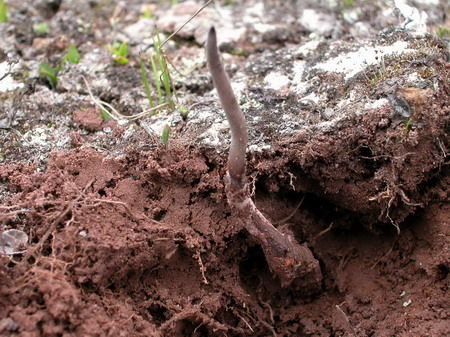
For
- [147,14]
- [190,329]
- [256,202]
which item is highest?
[147,14]

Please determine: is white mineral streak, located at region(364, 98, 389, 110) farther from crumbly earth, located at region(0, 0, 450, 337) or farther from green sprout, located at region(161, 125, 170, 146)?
green sprout, located at region(161, 125, 170, 146)

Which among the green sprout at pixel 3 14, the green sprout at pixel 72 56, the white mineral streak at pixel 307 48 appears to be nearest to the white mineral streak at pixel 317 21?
the white mineral streak at pixel 307 48

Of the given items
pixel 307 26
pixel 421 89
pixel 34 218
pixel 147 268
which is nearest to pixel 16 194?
pixel 34 218

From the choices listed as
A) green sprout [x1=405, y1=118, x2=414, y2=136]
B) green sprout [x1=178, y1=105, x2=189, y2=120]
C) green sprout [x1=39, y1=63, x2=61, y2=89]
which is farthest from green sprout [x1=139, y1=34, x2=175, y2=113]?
green sprout [x1=405, y1=118, x2=414, y2=136]

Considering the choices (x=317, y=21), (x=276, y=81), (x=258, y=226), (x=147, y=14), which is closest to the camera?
(x=258, y=226)

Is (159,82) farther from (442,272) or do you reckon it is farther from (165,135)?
(442,272)

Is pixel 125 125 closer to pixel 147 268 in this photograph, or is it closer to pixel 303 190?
pixel 147 268

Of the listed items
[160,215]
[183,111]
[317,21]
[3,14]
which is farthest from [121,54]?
[317,21]

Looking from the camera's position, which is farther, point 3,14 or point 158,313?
point 3,14
